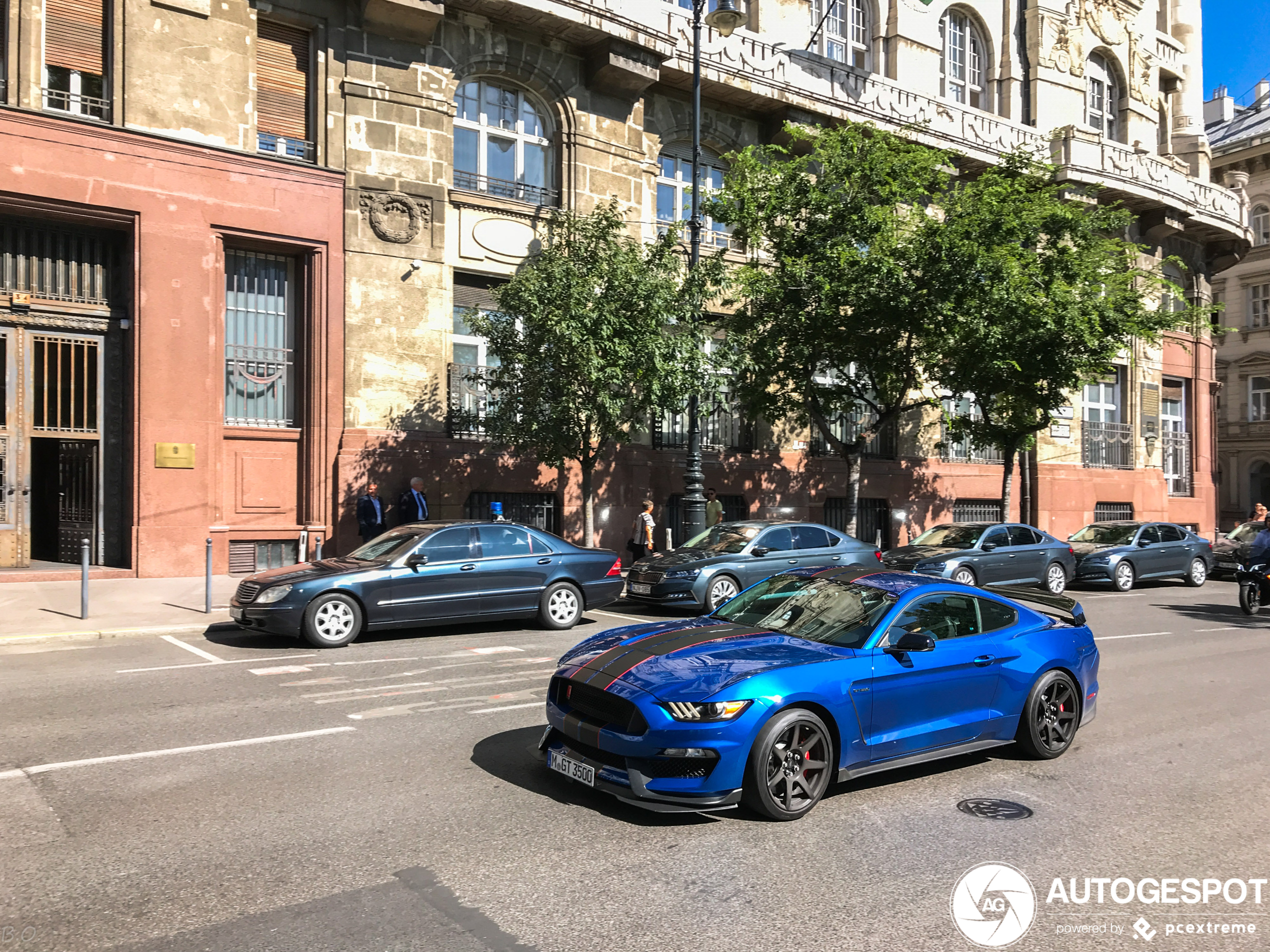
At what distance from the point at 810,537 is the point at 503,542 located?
555 cm

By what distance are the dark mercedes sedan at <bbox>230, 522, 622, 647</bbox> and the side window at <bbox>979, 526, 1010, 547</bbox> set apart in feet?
28.0

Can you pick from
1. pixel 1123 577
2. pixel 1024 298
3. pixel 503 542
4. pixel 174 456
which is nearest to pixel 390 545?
pixel 503 542

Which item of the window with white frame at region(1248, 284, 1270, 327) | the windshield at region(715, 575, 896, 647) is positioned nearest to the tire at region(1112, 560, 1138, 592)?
the windshield at region(715, 575, 896, 647)

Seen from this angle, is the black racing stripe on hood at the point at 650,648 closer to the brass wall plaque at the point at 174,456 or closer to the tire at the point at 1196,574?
the brass wall plaque at the point at 174,456

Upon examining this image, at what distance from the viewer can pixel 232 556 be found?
17688mm

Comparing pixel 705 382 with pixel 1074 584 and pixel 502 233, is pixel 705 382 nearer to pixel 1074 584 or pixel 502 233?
pixel 502 233

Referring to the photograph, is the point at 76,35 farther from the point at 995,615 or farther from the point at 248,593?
the point at 995,615

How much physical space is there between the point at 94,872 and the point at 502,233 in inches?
678

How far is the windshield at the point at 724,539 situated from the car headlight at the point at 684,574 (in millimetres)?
580

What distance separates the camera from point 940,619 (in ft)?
21.9

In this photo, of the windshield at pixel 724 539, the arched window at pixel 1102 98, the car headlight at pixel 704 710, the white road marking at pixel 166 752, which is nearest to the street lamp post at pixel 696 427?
the windshield at pixel 724 539

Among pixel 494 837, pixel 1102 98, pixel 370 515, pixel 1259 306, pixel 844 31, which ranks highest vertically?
pixel 1102 98

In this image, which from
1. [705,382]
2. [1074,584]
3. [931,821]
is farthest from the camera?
[1074,584]

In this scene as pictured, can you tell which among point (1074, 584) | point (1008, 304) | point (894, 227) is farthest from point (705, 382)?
point (1074, 584)
